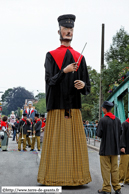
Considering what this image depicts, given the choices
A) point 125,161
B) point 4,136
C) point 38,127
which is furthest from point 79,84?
point 4,136

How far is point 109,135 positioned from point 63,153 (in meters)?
0.86

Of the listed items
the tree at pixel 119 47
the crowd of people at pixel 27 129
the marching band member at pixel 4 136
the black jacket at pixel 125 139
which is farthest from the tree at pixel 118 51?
the black jacket at pixel 125 139

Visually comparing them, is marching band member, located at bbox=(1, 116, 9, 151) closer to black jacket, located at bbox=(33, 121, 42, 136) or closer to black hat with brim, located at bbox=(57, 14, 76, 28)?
black jacket, located at bbox=(33, 121, 42, 136)

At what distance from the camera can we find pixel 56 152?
6.03 metres

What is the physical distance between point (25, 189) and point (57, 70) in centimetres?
210

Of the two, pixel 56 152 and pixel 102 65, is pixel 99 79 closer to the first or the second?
pixel 102 65

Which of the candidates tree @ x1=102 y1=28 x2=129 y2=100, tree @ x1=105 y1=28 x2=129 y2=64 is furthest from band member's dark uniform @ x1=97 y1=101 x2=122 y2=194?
tree @ x1=105 y1=28 x2=129 y2=64

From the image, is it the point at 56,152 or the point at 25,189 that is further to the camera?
the point at 56,152

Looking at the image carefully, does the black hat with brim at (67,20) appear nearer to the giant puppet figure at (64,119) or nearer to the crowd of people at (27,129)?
the giant puppet figure at (64,119)

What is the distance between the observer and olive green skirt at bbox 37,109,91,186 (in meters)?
5.94

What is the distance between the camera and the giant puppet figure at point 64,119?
5957mm

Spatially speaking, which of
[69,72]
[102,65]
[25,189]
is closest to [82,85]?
[69,72]

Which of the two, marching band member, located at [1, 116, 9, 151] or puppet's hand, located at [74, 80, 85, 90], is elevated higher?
puppet's hand, located at [74, 80, 85, 90]

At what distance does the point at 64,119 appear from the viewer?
618cm
